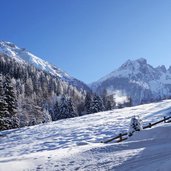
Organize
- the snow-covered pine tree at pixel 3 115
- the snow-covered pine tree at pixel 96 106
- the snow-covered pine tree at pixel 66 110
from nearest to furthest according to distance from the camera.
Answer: the snow-covered pine tree at pixel 3 115, the snow-covered pine tree at pixel 66 110, the snow-covered pine tree at pixel 96 106

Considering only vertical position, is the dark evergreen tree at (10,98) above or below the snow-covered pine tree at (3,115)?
above

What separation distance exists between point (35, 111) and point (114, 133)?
55941 millimetres

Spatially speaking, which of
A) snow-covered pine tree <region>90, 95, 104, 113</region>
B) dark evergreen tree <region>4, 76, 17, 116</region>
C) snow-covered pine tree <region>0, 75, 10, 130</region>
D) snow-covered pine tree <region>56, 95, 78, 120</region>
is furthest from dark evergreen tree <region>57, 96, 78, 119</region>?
snow-covered pine tree <region>0, 75, 10, 130</region>

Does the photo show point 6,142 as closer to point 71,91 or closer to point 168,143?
point 168,143

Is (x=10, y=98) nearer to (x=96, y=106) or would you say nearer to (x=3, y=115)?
(x=3, y=115)

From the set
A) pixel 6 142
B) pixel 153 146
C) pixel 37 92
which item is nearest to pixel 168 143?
pixel 153 146

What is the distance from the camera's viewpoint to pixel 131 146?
13.5 meters

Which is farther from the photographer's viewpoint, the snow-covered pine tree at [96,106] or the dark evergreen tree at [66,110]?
the snow-covered pine tree at [96,106]

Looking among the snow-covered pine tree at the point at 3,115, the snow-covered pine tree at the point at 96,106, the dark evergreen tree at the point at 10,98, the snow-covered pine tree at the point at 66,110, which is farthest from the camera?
the snow-covered pine tree at the point at 96,106

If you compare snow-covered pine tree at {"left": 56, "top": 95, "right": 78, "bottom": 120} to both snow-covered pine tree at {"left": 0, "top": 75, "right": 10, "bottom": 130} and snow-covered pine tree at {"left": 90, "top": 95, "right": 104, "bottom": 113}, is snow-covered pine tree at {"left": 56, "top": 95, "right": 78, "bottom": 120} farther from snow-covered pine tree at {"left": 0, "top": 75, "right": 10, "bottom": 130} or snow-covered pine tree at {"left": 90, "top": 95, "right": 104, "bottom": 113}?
snow-covered pine tree at {"left": 0, "top": 75, "right": 10, "bottom": 130}

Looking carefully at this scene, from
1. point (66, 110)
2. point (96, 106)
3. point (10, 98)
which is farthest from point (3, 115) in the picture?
point (96, 106)

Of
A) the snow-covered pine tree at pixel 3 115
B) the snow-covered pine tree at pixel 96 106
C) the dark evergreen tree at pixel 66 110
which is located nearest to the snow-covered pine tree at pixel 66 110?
the dark evergreen tree at pixel 66 110

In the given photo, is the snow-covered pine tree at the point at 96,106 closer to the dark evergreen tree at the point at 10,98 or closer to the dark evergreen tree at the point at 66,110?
the dark evergreen tree at the point at 66,110

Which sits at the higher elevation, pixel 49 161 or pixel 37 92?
pixel 37 92
